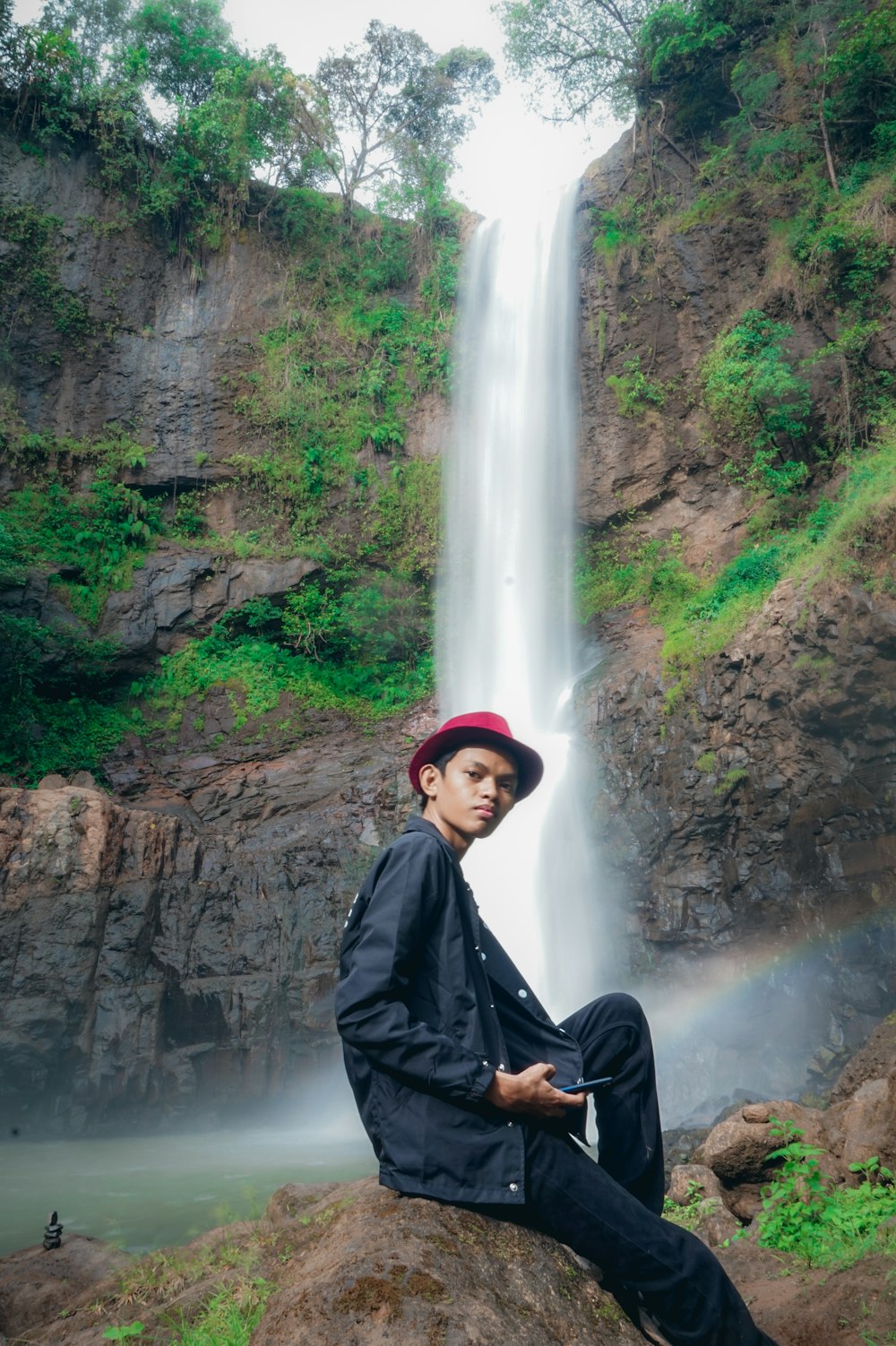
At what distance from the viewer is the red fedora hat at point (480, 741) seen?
2.33 meters

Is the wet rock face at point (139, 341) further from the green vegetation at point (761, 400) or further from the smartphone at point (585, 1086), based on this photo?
the smartphone at point (585, 1086)

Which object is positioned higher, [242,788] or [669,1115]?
[242,788]

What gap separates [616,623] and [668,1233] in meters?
13.8

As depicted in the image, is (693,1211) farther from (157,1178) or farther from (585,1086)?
(157,1178)

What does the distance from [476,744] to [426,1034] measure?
79 cm

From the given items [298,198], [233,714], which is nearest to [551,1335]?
[233,714]

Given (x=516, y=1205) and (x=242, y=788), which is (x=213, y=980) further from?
(x=516, y=1205)

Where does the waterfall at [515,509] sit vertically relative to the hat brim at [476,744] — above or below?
above

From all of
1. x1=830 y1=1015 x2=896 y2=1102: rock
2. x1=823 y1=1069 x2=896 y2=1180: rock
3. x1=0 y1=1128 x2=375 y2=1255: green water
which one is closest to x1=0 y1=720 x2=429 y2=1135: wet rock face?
x1=0 y1=1128 x2=375 y2=1255: green water

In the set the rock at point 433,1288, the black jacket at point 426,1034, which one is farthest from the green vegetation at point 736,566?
the rock at point 433,1288

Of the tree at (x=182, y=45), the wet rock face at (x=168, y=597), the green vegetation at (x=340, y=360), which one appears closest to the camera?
the wet rock face at (x=168, y=597)

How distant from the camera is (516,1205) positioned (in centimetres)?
182

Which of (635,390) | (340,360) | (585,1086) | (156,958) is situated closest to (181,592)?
(340,360)

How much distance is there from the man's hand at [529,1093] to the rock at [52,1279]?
3.26m
